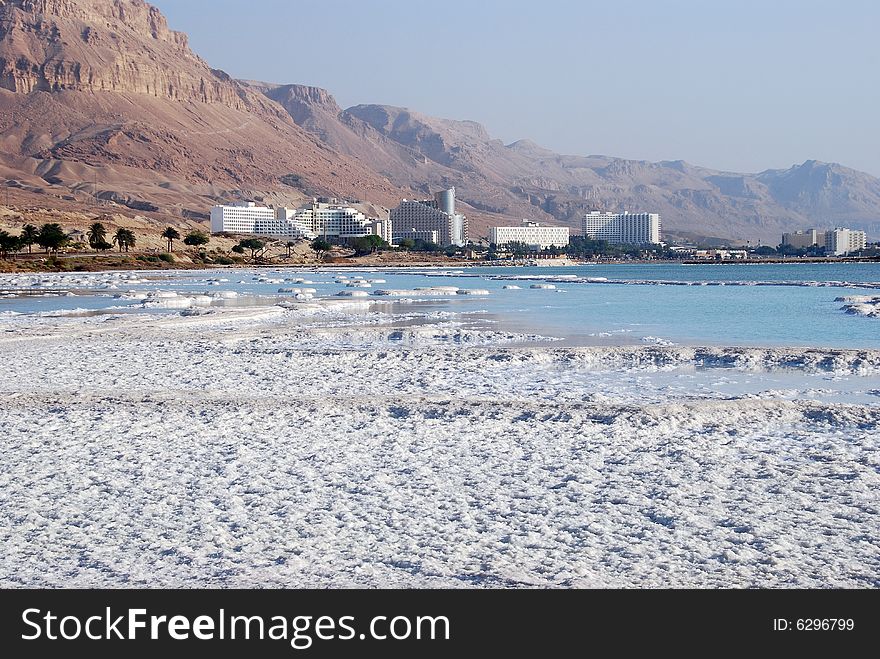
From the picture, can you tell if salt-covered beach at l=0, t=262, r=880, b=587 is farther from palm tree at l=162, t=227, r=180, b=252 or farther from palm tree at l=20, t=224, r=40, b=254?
palm tree at l=162, t=227, r=180, b=252

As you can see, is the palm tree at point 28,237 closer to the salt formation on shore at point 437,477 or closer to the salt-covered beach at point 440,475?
the salt-covered beach at point 440,475

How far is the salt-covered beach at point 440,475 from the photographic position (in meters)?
6.77

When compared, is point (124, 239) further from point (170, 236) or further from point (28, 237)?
point (28, 237)

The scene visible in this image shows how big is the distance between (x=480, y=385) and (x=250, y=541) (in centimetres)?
871

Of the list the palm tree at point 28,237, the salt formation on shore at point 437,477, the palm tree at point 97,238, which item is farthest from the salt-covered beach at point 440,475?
the palm tree at point 97,238

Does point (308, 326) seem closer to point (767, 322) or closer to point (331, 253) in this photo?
point (767, 322)

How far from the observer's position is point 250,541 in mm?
7293

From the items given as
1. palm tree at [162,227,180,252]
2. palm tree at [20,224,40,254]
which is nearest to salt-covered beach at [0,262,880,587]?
palm tree at [20,224,40,254]

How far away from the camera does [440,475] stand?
9.32 metres
